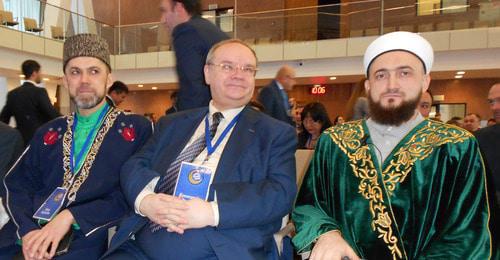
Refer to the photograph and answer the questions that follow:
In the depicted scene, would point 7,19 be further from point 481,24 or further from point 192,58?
point 481,24

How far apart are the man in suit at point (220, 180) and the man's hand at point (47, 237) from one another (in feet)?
0.85

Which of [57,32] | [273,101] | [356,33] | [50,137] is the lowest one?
[50,137]

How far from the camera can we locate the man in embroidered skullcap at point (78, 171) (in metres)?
2.12

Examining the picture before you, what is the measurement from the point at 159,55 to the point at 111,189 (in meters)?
13.1

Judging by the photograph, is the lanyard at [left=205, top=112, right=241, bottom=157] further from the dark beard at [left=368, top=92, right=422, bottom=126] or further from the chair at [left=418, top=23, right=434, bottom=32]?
the chair at [left=418, top=23, right=434, bottom=32]

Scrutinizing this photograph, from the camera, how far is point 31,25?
13062mm

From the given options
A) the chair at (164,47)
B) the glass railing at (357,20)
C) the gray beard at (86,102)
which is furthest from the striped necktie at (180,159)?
the chair at (164,47)

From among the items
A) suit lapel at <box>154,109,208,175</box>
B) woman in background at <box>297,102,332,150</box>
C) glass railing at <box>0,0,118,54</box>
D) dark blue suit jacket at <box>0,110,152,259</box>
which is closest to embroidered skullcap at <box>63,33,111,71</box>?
dark blue suit jacket at <box>0,110,152,259</box>

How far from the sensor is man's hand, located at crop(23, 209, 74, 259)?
2.02 metres

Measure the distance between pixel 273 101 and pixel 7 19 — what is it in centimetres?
1104

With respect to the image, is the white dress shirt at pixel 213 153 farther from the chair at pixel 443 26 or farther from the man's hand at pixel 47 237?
the chair at pixel 443 26

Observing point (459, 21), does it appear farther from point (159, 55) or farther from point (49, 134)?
point (49, 134)

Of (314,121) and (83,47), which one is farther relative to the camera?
(314,121)

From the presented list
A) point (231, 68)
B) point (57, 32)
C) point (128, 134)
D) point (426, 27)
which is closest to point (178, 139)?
point (128, 134)
